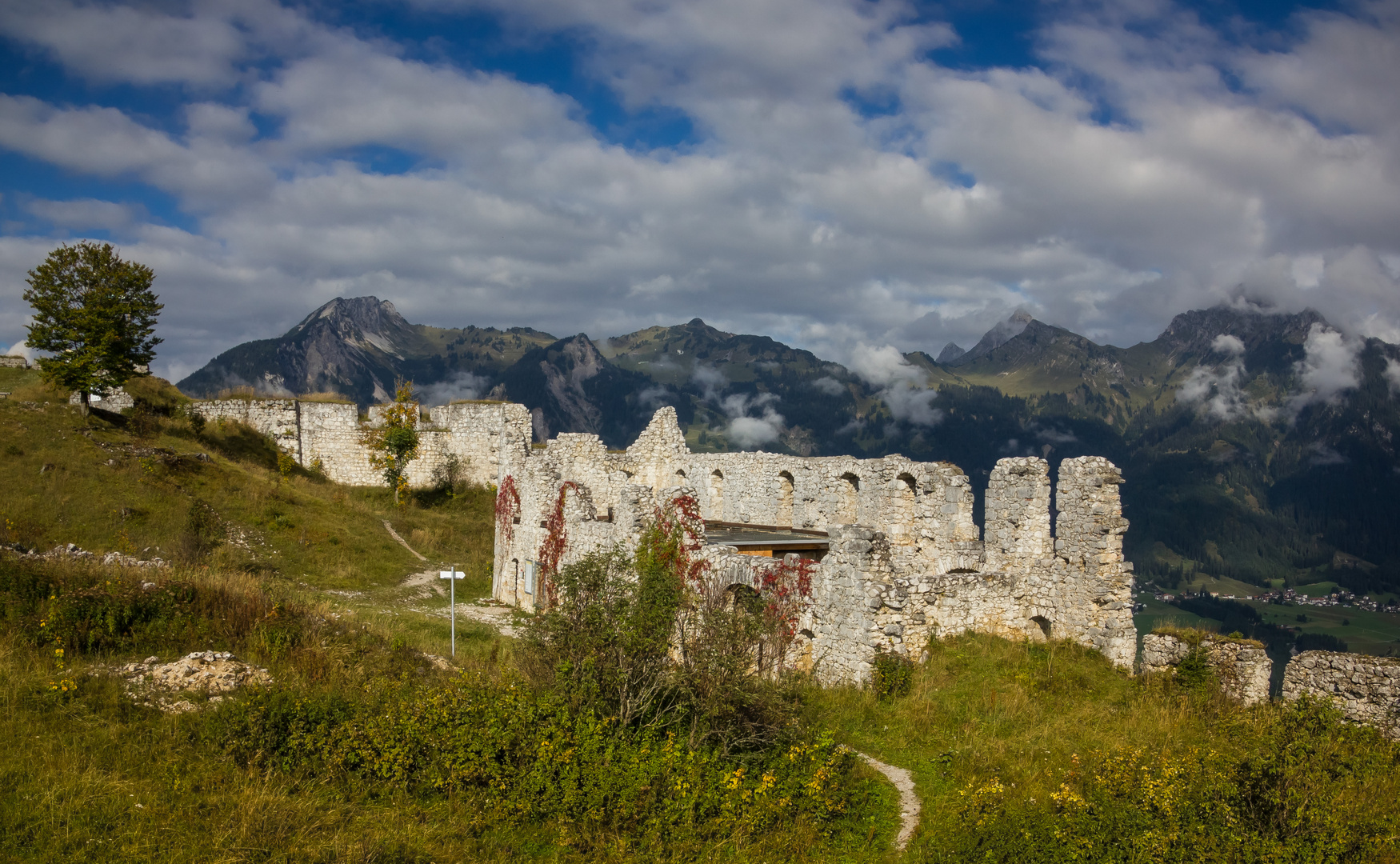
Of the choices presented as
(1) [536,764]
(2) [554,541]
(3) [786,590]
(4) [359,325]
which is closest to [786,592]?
(3) [786,590]

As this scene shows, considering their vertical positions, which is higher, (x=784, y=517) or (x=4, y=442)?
(x=4, y=442)

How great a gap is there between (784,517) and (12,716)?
67.3 ft

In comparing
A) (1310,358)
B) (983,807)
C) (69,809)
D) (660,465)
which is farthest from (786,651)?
(1310,358)

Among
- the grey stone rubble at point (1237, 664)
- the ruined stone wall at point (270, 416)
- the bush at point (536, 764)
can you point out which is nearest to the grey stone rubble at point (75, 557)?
the bush at point (536, 764)

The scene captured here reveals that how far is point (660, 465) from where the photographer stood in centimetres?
2875

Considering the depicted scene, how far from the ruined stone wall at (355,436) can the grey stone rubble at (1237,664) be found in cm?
3102

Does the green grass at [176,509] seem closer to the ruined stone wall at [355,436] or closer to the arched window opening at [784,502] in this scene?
the ruined stone wall at [355,436]

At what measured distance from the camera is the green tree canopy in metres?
25.6

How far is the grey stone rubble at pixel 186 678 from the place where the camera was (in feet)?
30.3

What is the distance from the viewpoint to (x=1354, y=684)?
10.7m

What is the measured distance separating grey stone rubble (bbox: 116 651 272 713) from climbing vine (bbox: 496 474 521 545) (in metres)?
13.8

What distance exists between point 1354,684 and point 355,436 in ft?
129

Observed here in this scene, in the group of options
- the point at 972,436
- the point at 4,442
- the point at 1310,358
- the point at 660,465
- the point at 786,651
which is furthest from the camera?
the point at 1310,358

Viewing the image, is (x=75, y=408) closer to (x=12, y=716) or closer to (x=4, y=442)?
(x=4, y=442)
